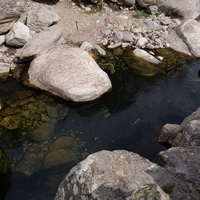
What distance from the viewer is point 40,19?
51.6ft

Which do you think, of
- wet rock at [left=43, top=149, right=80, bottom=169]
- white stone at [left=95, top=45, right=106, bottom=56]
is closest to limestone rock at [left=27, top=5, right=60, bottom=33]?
white stone at [left=95, top=45, right=106, bottom=56]

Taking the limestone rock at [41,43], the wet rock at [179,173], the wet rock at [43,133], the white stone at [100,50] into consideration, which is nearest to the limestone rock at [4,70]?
the limestone rock at [41,43]

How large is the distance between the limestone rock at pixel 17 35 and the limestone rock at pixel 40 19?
0.65 metres

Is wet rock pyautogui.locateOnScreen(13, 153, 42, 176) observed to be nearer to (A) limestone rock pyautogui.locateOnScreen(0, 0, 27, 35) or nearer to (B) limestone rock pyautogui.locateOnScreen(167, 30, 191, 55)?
(A) limestone rock pyautogui.locateOnScreen(0, 0, 27, 35)

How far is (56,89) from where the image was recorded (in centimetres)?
1303

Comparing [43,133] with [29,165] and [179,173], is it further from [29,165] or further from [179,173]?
[179,173]

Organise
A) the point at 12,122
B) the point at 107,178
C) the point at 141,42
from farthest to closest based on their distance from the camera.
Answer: the point at 141,42 → the point at 12,122 → the point at 107,178

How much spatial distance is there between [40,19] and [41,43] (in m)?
1.67

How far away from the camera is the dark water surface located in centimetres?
1020

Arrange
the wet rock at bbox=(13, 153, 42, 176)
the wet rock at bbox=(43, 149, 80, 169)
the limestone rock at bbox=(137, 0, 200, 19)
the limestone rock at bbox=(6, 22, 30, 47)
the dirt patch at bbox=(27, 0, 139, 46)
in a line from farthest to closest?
the limestone rock at bbox=(137, 0, 200, 19) → the dirt patch at bbox=(27, 0, 139, 46) → the limestone rock at bbox=(6, 22, 30, 47) → the wet rock at bbox=(43, 149, 80, 169) → the wet rock at bbox=(13, 153, 42, 176)

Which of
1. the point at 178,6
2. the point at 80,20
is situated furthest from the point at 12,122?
the point at 178,6

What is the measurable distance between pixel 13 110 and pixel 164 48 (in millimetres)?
9583

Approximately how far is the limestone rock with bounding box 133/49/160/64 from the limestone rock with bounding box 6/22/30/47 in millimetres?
5726

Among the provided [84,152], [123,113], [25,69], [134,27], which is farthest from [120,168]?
[134,27]
